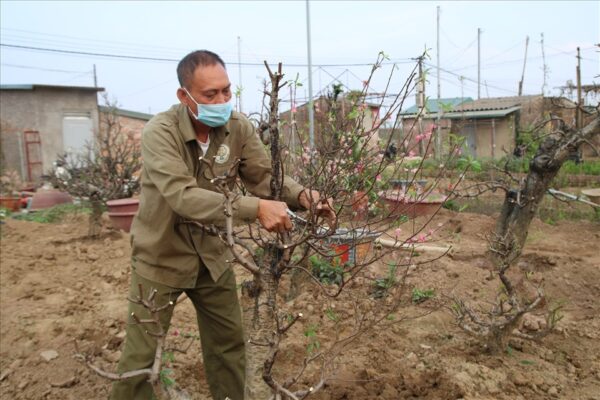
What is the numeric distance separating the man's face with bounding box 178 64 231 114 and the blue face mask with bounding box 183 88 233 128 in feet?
0.06

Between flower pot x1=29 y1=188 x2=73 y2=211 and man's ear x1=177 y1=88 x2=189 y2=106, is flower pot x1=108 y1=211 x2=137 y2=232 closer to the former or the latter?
flower pot x1=29 y1=188 x2=73 y2=211

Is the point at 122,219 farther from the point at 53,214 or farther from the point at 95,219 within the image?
the point at 53,214

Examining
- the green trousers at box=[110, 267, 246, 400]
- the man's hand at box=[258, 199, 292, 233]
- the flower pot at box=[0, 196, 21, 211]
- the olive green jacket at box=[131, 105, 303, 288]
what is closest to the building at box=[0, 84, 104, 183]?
the flower pot at box=[0, 196, 21, 211]

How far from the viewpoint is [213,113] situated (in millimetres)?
2328

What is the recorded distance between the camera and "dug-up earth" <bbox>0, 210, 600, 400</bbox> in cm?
293

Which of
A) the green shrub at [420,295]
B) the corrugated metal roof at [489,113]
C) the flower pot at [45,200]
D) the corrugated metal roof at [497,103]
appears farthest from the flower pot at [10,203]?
the corrugated metal roof at [497,103]

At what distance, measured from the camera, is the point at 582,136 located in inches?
188

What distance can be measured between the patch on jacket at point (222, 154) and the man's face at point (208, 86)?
225 millimetres

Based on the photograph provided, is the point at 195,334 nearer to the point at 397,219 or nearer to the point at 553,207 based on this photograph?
the point at 397,219

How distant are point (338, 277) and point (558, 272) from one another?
225cm

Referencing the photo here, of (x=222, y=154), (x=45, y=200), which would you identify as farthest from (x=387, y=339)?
(x=45, y=200)

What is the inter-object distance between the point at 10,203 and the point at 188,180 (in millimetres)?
10854

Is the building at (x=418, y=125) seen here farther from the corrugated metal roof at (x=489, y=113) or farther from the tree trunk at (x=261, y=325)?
the corrugated metal roof at (x=489, y=113)

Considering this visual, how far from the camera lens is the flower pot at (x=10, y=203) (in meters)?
11.1
